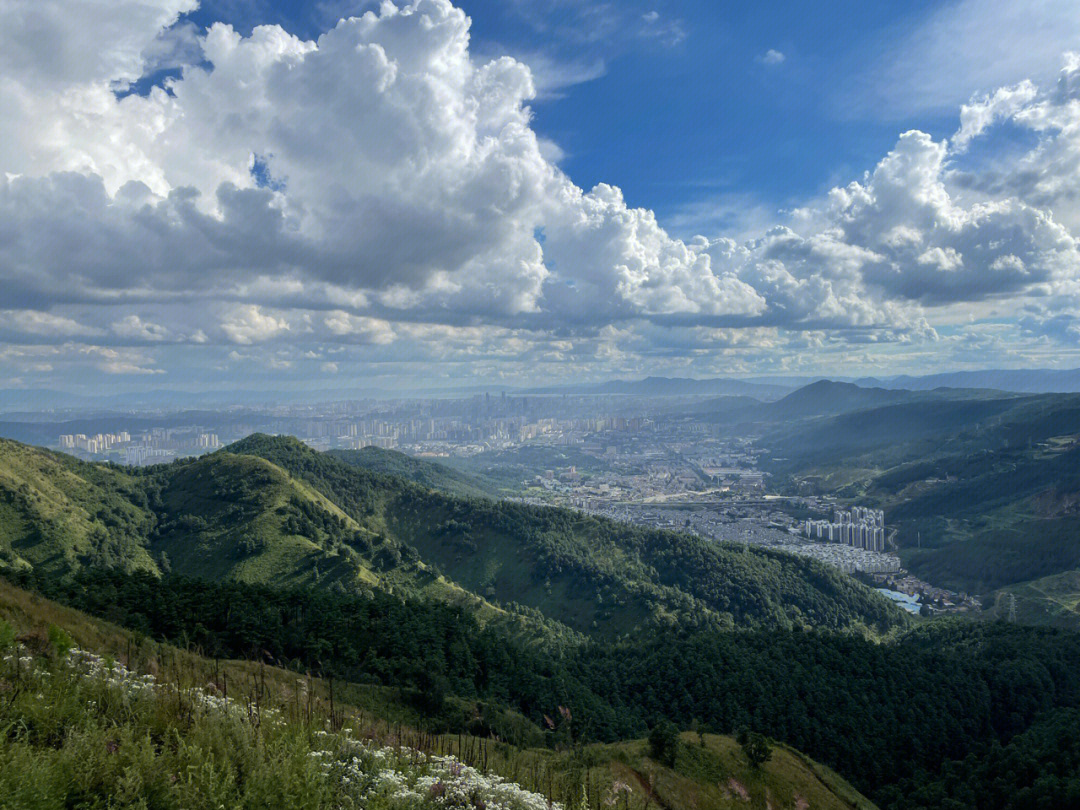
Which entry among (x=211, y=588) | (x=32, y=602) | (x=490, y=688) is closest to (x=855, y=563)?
(x=490, y=688)

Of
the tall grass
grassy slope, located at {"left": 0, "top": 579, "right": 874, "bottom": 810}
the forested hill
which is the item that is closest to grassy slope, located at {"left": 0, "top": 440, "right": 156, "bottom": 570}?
the forested hill

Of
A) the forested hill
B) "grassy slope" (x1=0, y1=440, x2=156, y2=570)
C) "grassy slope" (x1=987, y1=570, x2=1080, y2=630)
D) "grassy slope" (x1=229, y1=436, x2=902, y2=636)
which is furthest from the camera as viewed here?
"grassy slope" (x1=987, y1=570, x2=1080, y2=630)

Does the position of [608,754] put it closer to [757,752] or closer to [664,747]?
[664,747]

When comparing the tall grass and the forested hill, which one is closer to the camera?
the tall grass

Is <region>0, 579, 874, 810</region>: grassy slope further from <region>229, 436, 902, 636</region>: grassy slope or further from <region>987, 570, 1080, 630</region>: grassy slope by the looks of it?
<region>987, 570, 1080, 630</region>: grassy slope

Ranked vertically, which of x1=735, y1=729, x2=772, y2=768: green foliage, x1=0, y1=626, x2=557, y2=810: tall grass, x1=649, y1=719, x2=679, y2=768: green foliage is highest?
x1=0, y1=626, x2=557, y2=810: tall grass

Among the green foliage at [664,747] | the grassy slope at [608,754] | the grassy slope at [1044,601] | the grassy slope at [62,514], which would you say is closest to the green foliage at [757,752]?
the grassy slope at [608,754]

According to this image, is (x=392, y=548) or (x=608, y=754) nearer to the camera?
(x=608, y=754)

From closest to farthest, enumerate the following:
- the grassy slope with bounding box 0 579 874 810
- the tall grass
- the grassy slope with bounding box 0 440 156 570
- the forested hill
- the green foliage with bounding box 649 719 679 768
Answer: the tall grass < the grassy slope with bounding box 0 579 874 810 < the green foliage with bounding box 649 719 679 768 < the grassy slope with bounding box 0 440 156 570 < the forested hill

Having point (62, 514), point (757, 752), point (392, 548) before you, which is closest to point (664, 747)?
point (757, 752)
